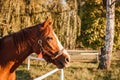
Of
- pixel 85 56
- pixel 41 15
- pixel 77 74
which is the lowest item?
pixel 85 56

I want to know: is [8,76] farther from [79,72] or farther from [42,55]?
[79,72]

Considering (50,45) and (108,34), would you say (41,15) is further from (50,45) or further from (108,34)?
(50,45)

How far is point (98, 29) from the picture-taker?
680 inches

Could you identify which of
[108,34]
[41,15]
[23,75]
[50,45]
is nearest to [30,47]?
[50,45]

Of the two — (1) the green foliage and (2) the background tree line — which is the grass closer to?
(2) the background tree line

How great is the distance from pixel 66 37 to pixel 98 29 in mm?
4234

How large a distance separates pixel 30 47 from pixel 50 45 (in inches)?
9.3

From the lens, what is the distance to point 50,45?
3.66m

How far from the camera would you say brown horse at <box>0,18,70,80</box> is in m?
3.64

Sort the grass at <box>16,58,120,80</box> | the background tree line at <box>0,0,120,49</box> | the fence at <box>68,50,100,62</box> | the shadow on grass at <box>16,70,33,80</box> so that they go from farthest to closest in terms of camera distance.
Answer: the fence at <box>68,50,100,62</box> < the background tree line at <box>0,0,120,49</box> < the grass at <box>16,58,120,80</box> < the shadow on grass at <box>16,70,33,80</box>

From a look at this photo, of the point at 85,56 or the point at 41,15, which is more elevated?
the point at 41,15

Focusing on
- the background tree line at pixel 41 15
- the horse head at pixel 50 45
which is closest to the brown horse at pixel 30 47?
the horse head at pixel 50 45

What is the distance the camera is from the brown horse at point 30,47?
364 cm

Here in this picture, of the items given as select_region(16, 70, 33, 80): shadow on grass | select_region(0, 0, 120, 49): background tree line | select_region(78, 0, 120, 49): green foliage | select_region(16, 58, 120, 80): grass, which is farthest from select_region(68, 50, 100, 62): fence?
select_region(16, 70, 33, 80): shadow on grass
